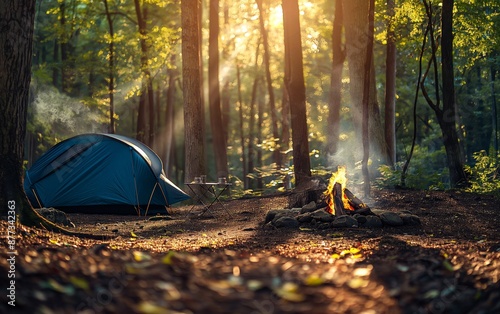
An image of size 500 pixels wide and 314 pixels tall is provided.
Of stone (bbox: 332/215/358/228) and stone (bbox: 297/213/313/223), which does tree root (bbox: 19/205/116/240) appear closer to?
stone (bbox: 297/213/313/223)

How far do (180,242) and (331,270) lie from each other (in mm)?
5137

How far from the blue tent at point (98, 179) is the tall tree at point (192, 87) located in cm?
228

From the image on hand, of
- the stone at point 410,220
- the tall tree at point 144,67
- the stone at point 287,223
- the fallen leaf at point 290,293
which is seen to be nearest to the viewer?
the fallen leaf at point 290,293

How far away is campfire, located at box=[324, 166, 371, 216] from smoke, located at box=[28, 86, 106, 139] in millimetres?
22028

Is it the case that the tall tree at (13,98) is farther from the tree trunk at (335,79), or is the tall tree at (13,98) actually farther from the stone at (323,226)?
the tree trunk at (335,79)

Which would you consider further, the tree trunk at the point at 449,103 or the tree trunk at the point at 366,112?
the tree trunk at the point at 449,103

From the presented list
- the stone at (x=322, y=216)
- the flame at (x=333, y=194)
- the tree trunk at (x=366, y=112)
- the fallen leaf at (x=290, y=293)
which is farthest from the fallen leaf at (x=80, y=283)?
the tree trunk at (x=366, y=112)

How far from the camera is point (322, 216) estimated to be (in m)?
12.5

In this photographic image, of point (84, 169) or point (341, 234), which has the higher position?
point (84, 169)

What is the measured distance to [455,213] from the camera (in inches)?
542

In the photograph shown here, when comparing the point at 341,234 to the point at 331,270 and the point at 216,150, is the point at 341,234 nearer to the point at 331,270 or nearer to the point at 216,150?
the point at 331,270

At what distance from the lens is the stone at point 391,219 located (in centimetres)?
1240

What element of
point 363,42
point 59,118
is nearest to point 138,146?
point 363,42

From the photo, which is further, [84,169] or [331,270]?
[84,169]
